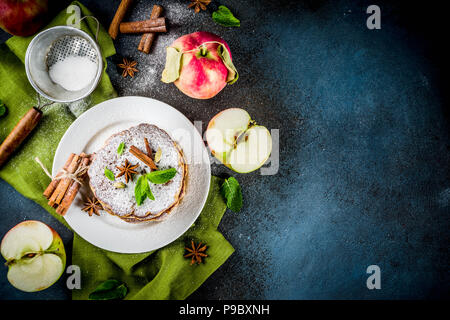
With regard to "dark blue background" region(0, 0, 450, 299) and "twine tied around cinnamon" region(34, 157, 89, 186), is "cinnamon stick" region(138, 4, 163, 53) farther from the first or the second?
"twine tied around cinnamon" region(34, 157, 89, 186)

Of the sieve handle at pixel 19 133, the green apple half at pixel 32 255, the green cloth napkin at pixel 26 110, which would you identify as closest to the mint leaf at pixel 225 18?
the green cloth napkin at pixel 26 110

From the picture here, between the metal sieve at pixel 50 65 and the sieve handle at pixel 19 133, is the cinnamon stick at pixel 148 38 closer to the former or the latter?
the metal sieve at pixel 50 65

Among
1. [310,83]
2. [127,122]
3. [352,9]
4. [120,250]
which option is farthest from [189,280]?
[352,9]

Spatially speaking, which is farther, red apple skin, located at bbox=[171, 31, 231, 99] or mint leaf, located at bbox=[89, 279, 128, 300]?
mint leaf, located at bbox=[89, 279, 128, 300]

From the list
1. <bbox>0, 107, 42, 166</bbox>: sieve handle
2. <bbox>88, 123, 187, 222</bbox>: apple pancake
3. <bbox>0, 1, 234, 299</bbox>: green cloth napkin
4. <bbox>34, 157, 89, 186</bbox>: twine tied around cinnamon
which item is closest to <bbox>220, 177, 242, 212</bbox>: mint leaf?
<bbox>0, 1, 234, 299</bbox>: green cloth napkin

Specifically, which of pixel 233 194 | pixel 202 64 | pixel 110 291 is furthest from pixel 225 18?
pixel 110 291

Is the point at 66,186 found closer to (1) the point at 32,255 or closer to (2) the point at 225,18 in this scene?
(1) the point at 32,255

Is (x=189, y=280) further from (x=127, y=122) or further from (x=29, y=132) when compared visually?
(x=29, y=132)
